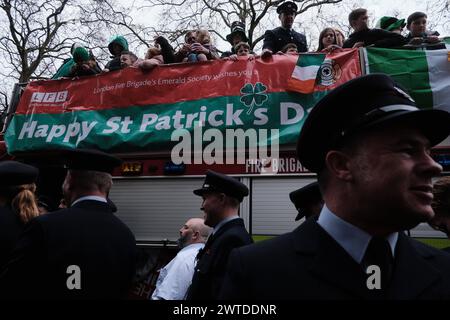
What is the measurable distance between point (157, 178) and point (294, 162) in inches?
61.1

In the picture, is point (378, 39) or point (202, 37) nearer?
point (378, 39)

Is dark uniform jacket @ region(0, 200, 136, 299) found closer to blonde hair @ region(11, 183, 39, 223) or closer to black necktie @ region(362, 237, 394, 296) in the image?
blonde hair @ region(11, 183, 39, 223)

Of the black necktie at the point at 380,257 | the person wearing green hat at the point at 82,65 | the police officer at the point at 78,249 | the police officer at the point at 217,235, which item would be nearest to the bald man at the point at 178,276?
the police officer at the point at 217,235

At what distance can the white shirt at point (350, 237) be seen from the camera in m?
1.28

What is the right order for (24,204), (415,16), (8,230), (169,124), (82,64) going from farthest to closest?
(82,64)
(415,16)
(169,124)
(24,204)
(8,230)

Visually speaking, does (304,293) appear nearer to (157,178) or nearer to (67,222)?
(67,222)

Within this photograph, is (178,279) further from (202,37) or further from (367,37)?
(202,37)

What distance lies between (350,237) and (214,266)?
5.23 ft

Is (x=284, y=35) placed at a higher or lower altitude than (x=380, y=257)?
higher

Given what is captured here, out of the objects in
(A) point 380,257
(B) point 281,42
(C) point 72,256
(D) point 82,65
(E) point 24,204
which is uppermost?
(B) point 281,42

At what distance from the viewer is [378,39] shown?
198 inches

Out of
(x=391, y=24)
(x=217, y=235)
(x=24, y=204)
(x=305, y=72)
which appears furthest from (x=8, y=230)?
(x=391, y=24)

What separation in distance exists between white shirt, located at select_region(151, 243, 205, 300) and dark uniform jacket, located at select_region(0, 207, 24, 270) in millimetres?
1299

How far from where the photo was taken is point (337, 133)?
1.36 m
